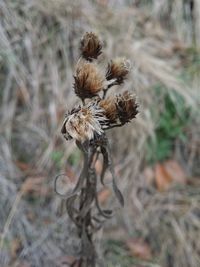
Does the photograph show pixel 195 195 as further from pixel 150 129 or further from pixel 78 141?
pixel 78 141

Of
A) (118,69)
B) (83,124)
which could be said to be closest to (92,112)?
(83,124)

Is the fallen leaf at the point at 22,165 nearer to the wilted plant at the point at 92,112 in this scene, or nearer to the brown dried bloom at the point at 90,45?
the wilted plant at the point at 92,112

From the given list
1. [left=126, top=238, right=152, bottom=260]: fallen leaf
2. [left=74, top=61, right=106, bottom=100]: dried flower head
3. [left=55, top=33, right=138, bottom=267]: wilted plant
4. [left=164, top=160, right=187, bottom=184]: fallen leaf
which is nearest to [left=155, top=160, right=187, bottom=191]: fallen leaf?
[left=164, top=160, right=187, bottom=184]: fallen leaf

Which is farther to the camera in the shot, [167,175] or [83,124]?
[167,175]

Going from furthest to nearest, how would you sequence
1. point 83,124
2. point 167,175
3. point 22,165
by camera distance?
point 167,175
point 22,165
point 83,124

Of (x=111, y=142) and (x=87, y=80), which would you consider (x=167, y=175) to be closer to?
(x=111, y=142)

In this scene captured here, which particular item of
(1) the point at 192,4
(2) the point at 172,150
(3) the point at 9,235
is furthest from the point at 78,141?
(1) the point at 192,4

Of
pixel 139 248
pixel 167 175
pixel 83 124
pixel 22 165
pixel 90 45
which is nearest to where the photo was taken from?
pixel 83 124
